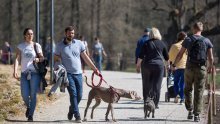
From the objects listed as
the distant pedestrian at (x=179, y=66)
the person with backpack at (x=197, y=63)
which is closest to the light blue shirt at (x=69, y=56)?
the person with backpack at (x=197, y=63)

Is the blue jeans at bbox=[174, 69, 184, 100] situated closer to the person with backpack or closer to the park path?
the park path

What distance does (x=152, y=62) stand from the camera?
1111 cm

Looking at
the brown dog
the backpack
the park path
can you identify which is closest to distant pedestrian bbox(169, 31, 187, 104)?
the park path

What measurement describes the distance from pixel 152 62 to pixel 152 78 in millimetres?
338

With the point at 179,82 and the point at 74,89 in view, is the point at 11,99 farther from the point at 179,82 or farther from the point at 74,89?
the point at 179,82

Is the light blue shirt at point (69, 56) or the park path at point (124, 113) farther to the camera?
the park path at point (124, 113)

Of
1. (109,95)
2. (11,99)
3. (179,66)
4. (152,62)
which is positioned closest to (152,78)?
(152,62)

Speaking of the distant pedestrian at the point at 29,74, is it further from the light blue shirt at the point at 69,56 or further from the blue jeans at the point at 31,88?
the light blue shirt at the point at 69,56

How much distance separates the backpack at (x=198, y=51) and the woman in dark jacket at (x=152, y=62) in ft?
2.78

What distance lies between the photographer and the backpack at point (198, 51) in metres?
10.4

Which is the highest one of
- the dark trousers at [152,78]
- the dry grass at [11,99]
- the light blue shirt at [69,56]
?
the light blue shirt at [69,56]

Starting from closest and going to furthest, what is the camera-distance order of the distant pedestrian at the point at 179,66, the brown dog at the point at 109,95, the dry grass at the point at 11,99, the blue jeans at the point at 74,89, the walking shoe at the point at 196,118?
the blue jeans at the point at 74,89 < the brown dog at the point at 109,95 < the walking shoe at the point at 196,118 < the dry grass at the point at 11,99 < the distant pedestrian at the point at 179,66

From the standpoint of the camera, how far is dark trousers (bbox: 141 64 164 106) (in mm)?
11102

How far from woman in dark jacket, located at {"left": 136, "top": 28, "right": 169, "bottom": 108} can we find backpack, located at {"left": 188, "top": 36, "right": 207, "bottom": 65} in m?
0.85
